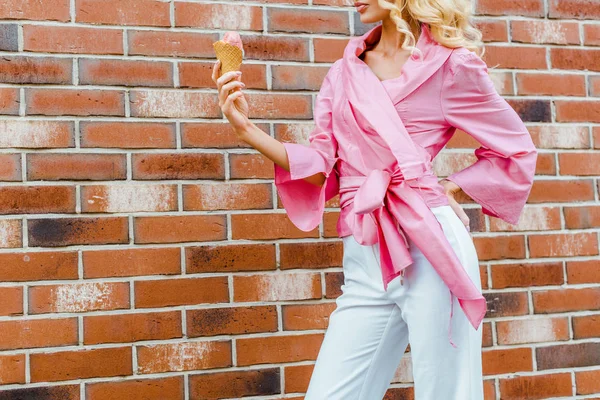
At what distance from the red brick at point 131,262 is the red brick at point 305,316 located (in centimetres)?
41

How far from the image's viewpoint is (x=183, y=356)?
2541 millimetres

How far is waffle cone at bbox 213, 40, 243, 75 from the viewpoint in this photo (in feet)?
6.34

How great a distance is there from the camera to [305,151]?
2066 millimetres

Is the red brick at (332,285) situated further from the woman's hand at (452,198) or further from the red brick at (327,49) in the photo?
the red brick at (327,49)

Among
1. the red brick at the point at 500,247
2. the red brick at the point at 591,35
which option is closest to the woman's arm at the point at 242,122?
the red brick at the point at 500,247

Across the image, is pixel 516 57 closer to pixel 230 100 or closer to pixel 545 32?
pixel 545 32

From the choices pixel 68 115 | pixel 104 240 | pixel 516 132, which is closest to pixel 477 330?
pixel 516 132

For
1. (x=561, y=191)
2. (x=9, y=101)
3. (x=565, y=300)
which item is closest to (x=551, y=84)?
(x=561, y=191)

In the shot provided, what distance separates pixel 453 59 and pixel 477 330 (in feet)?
2.39

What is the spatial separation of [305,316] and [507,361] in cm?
81

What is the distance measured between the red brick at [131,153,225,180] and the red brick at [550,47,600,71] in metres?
Answer: 1.37

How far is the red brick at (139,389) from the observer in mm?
2467

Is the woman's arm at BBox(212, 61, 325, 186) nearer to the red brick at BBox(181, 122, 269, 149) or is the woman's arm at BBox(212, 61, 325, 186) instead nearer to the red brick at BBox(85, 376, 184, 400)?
the red brick at BBox(181, 122, 269, 149)

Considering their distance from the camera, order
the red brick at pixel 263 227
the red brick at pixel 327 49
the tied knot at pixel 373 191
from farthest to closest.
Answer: the red brick at pixel 327 49 → the red brick at pixel 263 227 → the tied knot at pixel 373 191
